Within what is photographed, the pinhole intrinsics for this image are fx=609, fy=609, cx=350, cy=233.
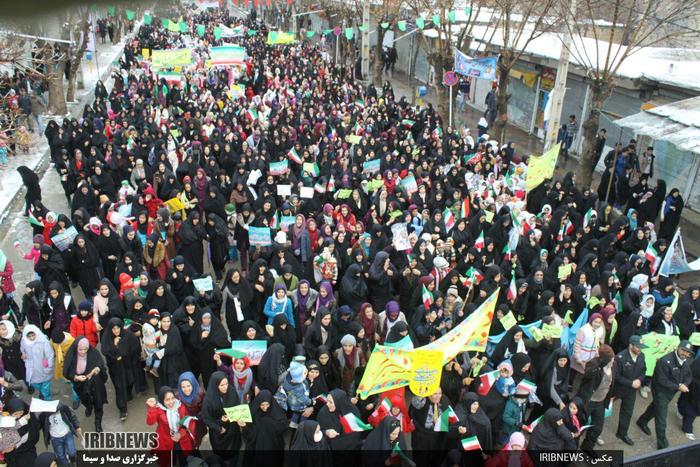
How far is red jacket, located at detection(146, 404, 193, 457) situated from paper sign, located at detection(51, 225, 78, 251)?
3.77 m

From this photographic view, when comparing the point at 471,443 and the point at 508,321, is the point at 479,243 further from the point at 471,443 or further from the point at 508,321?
the point at 471,443

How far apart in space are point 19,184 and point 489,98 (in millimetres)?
13395

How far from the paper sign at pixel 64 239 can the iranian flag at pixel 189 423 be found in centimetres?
395

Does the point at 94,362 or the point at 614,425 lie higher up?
the point at 94,362

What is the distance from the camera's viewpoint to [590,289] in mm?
7605

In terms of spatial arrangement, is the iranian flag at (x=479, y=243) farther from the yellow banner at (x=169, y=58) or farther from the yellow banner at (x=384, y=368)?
the yellow banner at (x=169, y=58)

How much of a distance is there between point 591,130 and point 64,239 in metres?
10.3

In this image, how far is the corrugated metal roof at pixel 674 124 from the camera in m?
10.3

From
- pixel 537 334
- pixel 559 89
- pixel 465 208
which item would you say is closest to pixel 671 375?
pixel 537 334

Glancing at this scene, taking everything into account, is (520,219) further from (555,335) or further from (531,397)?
(531,397)

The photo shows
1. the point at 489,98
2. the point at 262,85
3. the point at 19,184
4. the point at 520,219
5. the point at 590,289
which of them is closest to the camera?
the point at 590,289

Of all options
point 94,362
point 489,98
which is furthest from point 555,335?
point 489,98

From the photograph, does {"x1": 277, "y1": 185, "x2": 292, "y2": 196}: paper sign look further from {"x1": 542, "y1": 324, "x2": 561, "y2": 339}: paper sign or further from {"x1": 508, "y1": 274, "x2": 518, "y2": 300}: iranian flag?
{"x1": 542, "y1": 324, "x2": 561, "y2": 339}: paper sign

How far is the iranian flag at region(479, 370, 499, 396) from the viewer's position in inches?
222
